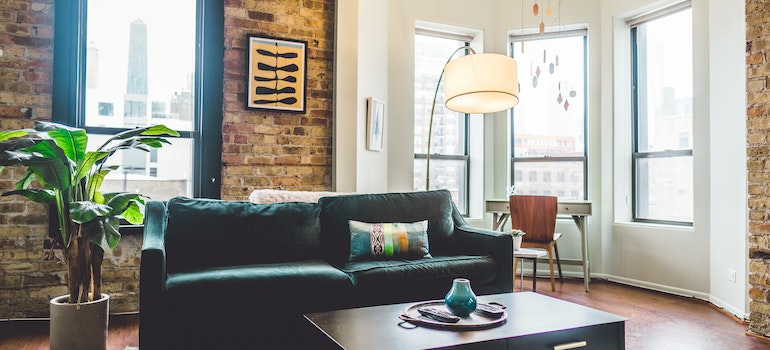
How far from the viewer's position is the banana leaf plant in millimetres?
2568

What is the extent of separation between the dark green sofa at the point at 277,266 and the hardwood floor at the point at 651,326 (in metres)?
0.83

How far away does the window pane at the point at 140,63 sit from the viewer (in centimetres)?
377

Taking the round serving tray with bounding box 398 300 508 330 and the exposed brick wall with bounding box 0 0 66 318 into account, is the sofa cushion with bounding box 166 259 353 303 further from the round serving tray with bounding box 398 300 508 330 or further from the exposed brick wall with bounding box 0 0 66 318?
the exposed brick wall with bounding box 0 0 66 318

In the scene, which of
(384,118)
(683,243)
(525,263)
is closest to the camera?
(683,243)

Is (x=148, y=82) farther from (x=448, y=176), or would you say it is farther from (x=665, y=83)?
(x=665, y=83)

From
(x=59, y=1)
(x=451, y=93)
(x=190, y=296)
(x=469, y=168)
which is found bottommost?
(x=190, y=296)

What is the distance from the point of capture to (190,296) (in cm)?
239

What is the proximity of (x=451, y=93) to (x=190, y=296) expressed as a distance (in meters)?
1.82

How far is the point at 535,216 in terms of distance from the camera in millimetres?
4645

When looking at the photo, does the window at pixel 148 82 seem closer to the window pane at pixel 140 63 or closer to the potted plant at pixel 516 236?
the window pane at pixel 140 63

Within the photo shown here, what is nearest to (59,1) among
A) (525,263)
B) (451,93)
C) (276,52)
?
(276,52)

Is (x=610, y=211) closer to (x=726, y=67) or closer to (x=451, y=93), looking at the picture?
(x=726, y=67)

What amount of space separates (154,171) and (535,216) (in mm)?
3168

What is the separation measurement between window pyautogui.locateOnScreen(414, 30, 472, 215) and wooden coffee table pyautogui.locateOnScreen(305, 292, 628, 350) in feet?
10.6
